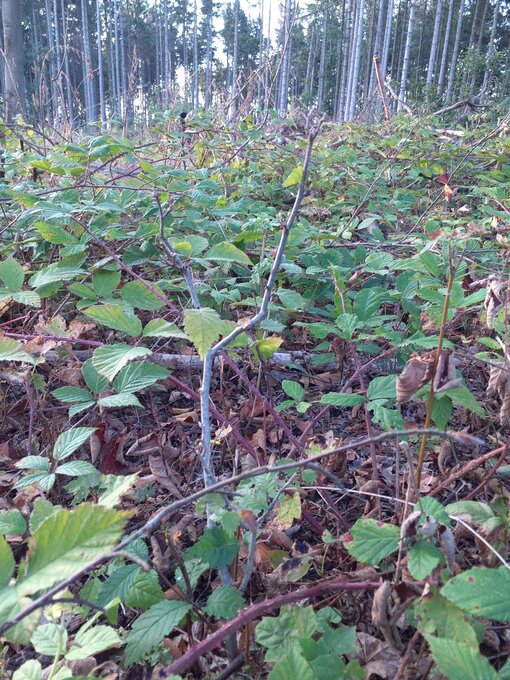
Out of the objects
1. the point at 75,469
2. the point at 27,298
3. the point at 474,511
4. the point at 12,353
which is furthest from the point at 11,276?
the point at 474,511

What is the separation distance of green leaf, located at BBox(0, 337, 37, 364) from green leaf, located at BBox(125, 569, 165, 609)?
63 cm

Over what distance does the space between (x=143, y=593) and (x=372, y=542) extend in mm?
478

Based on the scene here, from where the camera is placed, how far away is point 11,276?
1.61 m

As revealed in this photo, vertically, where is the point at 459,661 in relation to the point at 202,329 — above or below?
below

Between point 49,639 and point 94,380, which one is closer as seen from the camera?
point 49,639

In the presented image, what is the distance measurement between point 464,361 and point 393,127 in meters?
4.31

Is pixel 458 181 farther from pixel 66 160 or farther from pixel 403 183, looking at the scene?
pixel 66 160

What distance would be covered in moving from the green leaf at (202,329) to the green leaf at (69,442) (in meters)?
0.41

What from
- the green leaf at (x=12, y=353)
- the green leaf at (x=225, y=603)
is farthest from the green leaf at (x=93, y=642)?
the green leaf at (x=12, y=353)

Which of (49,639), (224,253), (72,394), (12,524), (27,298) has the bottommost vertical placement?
(49,639)

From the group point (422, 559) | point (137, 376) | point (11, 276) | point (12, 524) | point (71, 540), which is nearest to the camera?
point (71, 540)

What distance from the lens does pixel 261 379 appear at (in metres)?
1.79

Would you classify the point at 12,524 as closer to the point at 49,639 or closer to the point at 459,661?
the point at 49,639

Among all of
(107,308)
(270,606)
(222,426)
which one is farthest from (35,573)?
(222,426)
